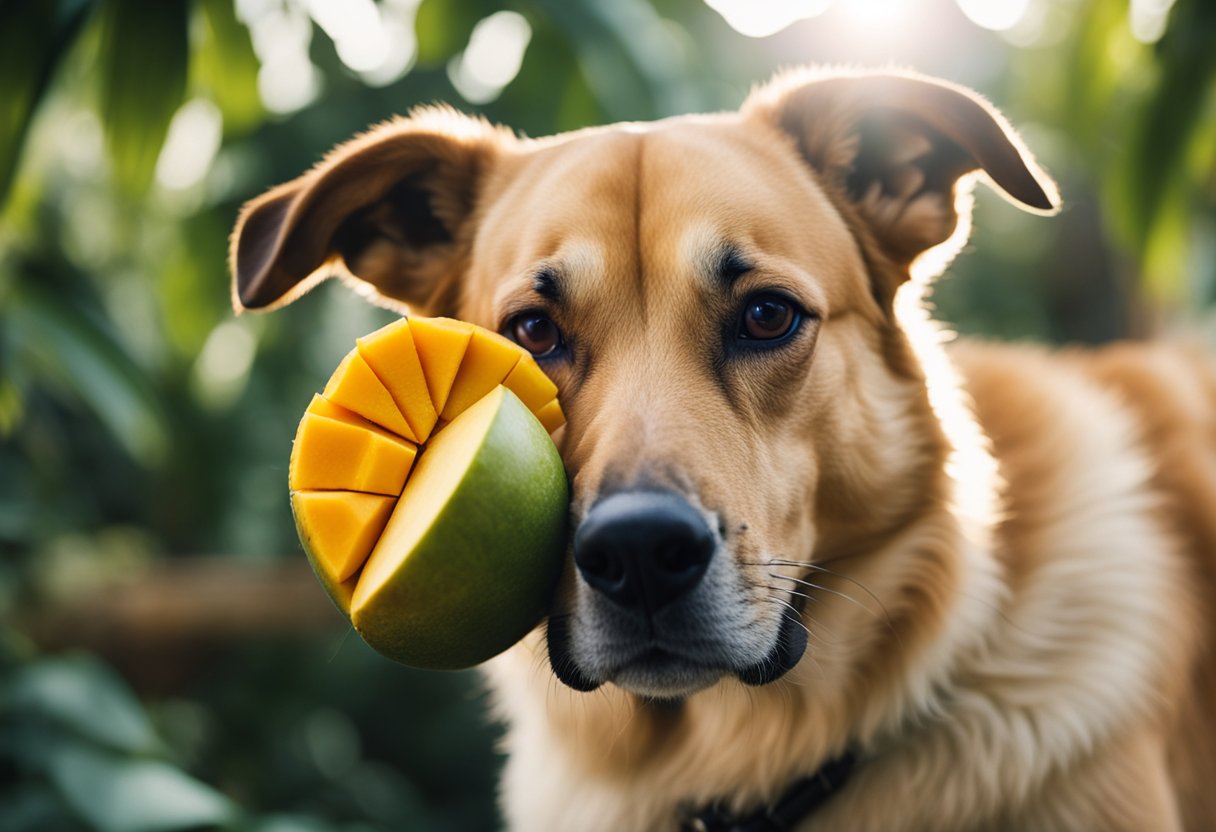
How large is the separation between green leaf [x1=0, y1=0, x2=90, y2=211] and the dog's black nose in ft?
3.93

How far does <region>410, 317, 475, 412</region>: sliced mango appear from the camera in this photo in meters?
1.72

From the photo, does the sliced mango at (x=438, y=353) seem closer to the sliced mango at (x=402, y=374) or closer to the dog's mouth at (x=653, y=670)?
the sliced mango at (x=402, y=374)

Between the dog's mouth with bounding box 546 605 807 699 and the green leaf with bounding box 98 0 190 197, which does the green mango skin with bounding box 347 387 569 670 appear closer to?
the dog's mouth with bounding box 546 605 807 699

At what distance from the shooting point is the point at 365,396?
5.51 ft

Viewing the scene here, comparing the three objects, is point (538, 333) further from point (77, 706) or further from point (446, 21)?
point (77, 706)

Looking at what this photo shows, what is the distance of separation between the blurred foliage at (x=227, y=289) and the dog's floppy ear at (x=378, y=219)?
227 mm

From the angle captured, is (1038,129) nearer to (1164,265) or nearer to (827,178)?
(1164,265)

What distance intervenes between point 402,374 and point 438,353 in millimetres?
70

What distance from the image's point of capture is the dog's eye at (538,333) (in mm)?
2135

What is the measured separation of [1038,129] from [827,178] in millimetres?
6145

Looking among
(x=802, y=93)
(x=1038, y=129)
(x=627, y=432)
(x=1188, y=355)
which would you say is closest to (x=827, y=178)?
(x=802, y=93)

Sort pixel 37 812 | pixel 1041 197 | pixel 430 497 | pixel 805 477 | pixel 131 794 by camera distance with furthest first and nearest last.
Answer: pixel 37 812, pixel 131 794, pixel 805 477, pixel 1041 197, pixel 430 497

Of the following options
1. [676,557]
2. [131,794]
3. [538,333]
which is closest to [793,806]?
[676,557]

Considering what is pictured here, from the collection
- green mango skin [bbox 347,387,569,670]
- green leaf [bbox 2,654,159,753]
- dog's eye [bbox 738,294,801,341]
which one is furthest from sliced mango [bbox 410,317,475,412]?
green leaf [bbox 2,654,159,753]
